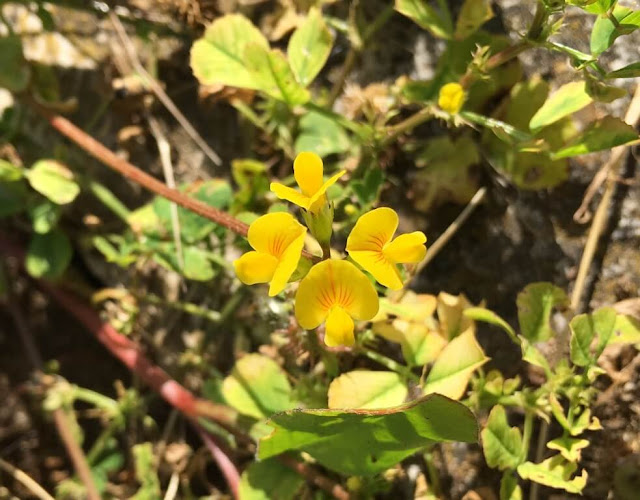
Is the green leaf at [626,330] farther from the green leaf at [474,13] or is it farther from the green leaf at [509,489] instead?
the green leaf at [474,13]

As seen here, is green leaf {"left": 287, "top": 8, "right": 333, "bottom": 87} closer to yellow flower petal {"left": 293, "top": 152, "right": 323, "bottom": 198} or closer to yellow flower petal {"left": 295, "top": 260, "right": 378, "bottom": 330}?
yellow flower petal {"left": 293, "top": 152, "right": 323, "bottom": 198}

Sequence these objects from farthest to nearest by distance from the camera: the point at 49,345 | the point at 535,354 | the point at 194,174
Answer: the point at 49,345, the point at 194,174, the point at 535,354

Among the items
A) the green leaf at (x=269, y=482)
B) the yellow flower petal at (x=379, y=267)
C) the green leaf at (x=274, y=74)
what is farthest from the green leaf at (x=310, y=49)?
the green leaf at (x=269, y=482)

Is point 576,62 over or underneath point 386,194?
over

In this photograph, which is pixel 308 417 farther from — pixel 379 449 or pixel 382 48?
pixel 382 48

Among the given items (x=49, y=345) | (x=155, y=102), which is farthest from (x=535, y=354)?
(x=49, y=345)

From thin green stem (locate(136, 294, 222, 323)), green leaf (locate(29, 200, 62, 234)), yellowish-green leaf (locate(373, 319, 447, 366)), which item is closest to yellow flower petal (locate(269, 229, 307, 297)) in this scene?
yellowish-green leaf (locate(373, 319, 447, 366))

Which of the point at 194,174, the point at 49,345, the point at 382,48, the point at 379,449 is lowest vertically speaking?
the point at 49,345
